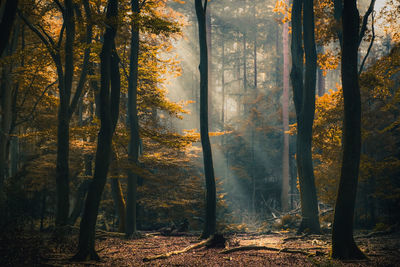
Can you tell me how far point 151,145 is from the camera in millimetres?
15367

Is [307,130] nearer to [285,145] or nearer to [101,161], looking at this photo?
[101,161]

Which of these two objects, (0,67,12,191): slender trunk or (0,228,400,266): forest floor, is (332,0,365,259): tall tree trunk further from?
(0,67,12,191): slender trunk

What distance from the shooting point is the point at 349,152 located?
692 centimetres

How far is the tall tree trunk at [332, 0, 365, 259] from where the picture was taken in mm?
6688

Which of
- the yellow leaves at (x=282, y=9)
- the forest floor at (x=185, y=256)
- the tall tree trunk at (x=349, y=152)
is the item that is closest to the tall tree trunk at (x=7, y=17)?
the forest floor at (x=185, y=256)

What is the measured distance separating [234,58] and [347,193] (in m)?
27.9

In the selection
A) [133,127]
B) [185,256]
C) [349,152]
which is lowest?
[185,256]

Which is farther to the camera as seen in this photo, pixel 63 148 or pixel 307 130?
pixel 307 130

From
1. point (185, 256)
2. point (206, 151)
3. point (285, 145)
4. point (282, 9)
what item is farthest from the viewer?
point (285, 145)

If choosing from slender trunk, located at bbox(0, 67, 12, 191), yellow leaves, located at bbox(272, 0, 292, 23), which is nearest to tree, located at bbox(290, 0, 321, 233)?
yellow leaves, located at bbox(272, 0, 292, 23)

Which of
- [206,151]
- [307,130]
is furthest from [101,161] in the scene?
[307,130]

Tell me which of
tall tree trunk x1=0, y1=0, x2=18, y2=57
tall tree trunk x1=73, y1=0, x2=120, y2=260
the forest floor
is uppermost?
tall tree trunk x1=0, y1=0, x2=18, y2=57

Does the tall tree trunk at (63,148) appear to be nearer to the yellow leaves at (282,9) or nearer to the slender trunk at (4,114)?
the slender trunk at (4,114)

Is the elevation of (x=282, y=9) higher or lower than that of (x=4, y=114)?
higher
